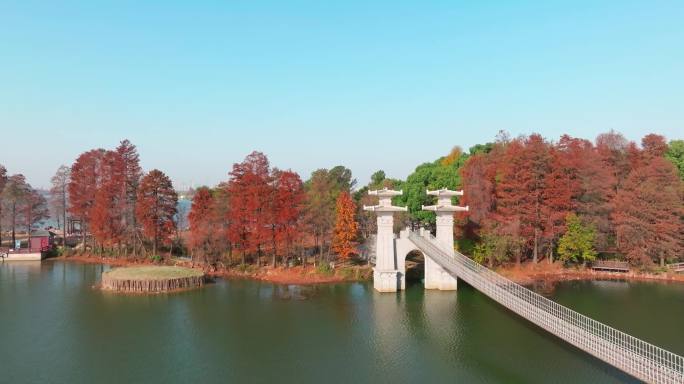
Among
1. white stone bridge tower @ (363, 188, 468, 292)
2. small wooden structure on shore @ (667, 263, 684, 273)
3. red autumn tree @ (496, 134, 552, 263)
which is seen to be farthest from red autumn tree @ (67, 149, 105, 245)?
small wooden structure on shore @ (667, 263, 684, 273)

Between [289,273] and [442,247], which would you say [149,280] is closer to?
[289,273]

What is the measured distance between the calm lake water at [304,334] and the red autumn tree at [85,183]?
18.1 m

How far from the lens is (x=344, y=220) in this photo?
43.2m

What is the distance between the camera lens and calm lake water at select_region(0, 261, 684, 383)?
21938 mm

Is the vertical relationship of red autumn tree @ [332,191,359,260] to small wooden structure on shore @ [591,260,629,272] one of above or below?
above

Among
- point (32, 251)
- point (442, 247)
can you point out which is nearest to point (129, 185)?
point (32, 251)

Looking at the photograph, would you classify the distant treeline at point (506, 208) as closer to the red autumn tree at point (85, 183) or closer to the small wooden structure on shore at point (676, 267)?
the small wooden structure on shore at point (676, 267)

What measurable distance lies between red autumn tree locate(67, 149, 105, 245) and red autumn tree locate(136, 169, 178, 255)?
30.4ft

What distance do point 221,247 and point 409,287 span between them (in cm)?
2014

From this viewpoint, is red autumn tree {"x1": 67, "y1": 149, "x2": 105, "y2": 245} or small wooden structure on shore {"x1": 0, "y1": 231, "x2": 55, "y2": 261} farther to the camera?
red autumn tree {"x1": 67, "y1": 149, "x2": 105, "y2": 245}

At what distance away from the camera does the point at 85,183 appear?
5700cm

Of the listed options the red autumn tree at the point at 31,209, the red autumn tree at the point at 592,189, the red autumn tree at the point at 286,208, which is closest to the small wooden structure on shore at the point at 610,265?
the red autumn tree at the point at 592,189

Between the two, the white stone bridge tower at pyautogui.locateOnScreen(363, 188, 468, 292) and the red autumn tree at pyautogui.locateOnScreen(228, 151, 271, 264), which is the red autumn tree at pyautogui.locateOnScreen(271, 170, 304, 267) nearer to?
the red autumn tree at pyautogui.locateOnScreen(228, 151, 271, 264)

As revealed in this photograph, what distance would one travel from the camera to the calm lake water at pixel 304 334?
72.0 feet
